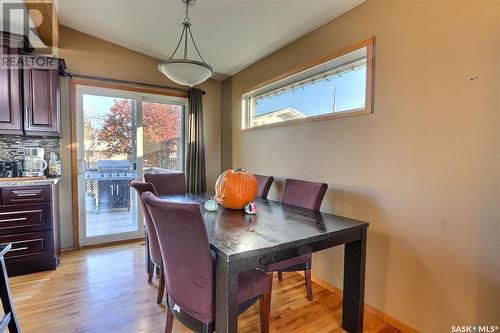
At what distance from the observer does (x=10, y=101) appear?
8.40 ft

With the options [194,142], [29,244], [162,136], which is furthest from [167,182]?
[29,244]

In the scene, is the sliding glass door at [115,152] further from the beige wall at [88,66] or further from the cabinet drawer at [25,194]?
the cabinet drawer at [25,194]

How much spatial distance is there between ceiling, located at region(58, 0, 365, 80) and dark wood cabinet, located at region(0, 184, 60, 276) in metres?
1.91

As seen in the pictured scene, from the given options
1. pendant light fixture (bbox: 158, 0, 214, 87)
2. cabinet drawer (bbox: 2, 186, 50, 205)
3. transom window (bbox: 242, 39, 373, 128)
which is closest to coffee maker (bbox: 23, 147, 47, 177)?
cabinet drawer (bbox: 2, 186, 50, 205)

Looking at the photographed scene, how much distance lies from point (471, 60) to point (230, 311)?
186 centimetres

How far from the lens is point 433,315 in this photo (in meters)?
1.60

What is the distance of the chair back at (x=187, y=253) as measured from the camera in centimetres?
115

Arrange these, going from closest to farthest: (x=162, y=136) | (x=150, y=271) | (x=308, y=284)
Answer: (x=308, y=284), (x=150, y=271), (x=162, y=136)

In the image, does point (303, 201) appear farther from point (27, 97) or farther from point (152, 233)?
point (27, 97)

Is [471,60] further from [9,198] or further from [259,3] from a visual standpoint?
[9,198]

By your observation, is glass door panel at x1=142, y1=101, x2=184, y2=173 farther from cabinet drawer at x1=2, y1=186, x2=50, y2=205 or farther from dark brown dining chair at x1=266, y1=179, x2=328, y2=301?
dark brown dining chair at x1=266, y1=179, x2=328, y2=301

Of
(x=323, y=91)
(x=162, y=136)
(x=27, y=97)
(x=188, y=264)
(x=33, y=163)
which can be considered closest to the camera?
(x=188, y=264)

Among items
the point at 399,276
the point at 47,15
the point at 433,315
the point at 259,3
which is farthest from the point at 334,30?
the point at 47,15

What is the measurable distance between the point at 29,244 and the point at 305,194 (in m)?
2.76
